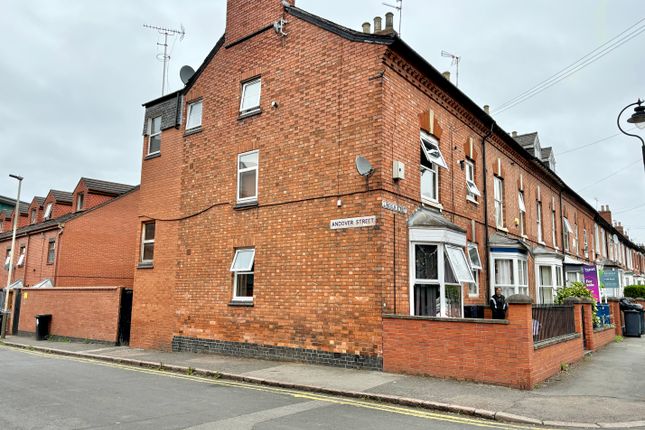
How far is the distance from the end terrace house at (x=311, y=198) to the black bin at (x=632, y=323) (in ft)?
18.5

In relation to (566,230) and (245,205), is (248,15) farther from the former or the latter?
(566,230)

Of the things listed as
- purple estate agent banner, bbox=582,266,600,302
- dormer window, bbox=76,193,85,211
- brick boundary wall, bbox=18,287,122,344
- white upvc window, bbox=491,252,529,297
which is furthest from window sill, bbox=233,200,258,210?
dormer window, bbox=76,193,85,211

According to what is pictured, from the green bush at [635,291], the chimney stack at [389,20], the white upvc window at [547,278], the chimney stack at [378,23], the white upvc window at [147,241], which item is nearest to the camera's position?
the chimney stack at [389,20]

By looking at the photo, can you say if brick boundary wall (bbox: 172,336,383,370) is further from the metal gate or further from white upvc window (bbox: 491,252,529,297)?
white upvc window (bbox: 491,252,529,297)

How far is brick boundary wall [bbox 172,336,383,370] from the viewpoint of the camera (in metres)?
11.0

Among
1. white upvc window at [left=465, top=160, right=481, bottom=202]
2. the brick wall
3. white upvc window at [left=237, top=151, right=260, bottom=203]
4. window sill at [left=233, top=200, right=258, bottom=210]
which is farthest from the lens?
the brick wall

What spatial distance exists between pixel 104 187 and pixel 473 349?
28.7 m

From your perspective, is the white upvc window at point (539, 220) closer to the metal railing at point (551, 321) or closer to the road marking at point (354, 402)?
the metal railing at point (551, 321)

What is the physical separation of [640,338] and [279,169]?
15549 mm

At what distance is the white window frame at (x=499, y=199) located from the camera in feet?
60.6

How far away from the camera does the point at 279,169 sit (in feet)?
44.0

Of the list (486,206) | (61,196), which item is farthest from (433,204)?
(61,196)

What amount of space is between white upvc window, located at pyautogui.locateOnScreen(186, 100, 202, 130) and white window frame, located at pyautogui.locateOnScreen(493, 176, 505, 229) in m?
10.8

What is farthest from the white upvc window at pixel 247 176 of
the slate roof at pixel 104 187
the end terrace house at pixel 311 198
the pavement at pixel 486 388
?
the slate roof at pixel 104 187
